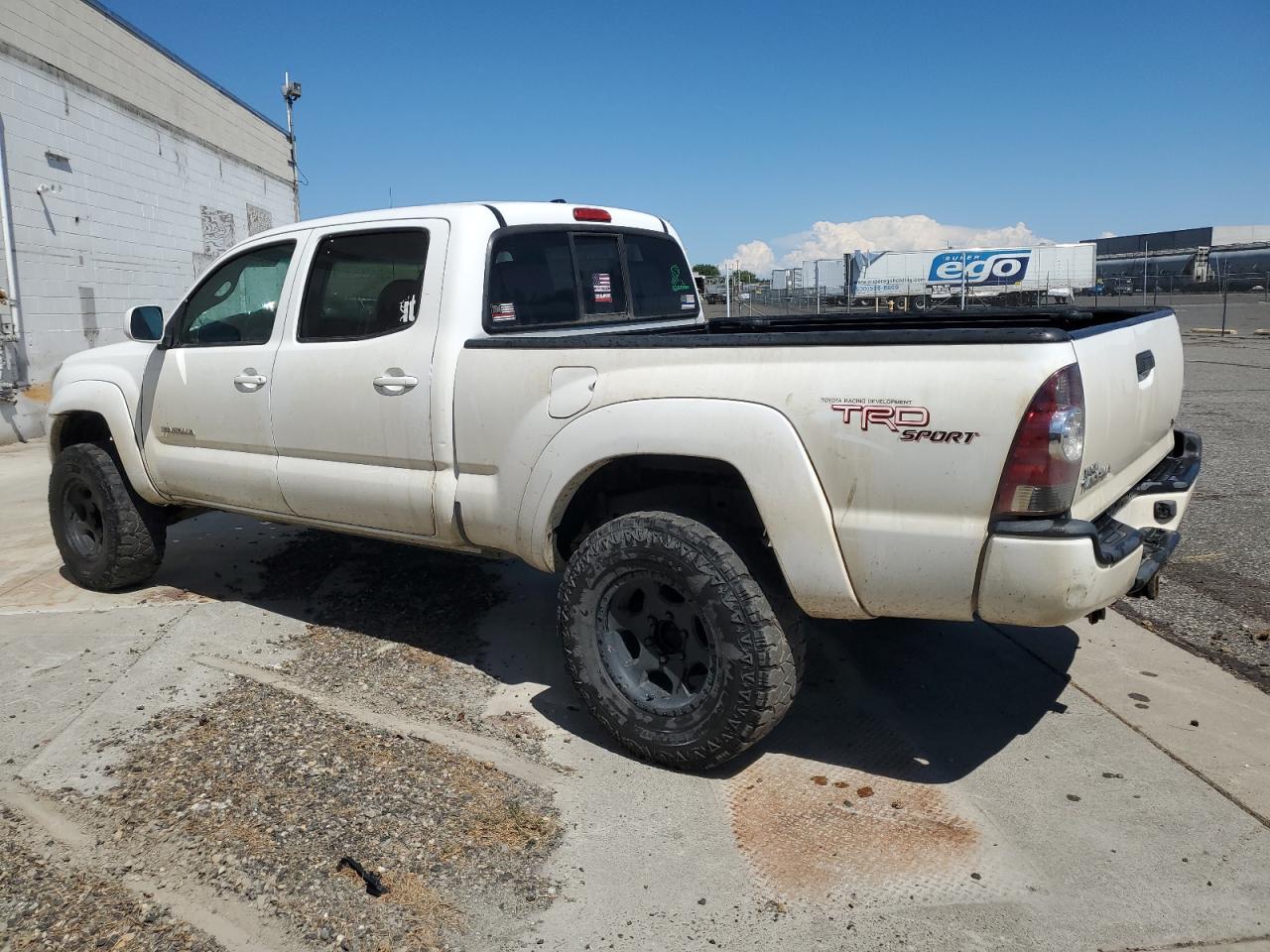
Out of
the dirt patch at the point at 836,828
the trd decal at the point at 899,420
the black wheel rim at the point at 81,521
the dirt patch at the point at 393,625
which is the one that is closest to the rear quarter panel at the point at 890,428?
the trd decal at the point at 899,420

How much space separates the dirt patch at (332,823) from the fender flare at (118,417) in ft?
5.80

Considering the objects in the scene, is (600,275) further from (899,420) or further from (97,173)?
(97,173)

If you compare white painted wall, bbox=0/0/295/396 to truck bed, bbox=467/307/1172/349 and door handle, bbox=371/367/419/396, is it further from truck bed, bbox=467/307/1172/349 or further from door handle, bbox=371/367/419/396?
truck bed, bbox=467/307/1172/349

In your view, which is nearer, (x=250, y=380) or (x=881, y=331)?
(x=881, y=331)

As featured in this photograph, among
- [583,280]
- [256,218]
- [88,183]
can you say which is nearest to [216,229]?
[256,218]

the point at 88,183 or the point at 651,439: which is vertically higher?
the point at 88,183

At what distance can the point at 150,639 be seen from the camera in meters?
4.76

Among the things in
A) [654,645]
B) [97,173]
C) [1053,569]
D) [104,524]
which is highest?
[97,173]

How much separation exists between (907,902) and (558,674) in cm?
202

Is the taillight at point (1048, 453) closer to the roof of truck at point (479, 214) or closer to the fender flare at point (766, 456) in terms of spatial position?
the fender flare at point (766, 456)

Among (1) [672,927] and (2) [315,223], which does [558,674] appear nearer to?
(1) [672,927]

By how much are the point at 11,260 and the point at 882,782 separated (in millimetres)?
12237

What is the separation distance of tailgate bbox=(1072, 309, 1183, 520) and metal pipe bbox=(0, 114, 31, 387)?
12.4 meters

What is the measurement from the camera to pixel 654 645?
3.48m
